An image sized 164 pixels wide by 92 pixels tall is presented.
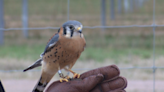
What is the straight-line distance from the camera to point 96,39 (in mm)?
7254

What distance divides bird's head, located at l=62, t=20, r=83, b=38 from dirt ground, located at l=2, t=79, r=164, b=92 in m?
2.58

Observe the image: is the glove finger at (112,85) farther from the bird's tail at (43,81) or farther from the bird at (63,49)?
the bird's tail at (43,81)

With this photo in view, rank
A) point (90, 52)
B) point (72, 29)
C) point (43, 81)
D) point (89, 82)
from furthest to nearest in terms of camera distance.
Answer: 1. point (90, 52)
2. point (43, 81)
3. point (89, 82)
4. point (72, 29)

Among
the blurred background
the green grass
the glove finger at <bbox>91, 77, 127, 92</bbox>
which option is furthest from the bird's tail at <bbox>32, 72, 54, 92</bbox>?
the green grass

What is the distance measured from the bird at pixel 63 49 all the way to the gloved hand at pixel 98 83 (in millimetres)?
79

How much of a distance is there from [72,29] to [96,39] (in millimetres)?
5505

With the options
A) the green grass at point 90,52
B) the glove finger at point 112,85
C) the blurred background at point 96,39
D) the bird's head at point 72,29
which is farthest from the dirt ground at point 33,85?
the bird's head at point 72,29

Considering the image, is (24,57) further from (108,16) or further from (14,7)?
(14,7)

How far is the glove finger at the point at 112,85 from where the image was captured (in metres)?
1.93

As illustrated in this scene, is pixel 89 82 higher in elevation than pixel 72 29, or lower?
lower

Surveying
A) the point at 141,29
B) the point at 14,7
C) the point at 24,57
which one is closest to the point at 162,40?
the point at 141,29

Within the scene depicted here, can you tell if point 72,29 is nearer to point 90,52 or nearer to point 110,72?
point 110,72

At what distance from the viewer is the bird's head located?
68.8 inches

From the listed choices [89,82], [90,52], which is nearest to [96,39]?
[90,52]
